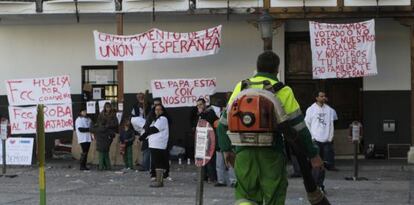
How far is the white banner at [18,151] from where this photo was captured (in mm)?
16245

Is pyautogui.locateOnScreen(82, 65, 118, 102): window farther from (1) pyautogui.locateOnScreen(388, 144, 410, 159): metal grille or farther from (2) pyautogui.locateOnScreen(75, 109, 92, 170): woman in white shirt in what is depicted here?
(1) pyautogui.locateOnScreen(388, 144, 410, 159): metal grille

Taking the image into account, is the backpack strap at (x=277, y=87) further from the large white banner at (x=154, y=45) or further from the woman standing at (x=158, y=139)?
the large white banner at (x=154, y=45)

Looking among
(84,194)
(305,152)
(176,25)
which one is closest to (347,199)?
(84,194)

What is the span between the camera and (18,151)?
53.6 feet

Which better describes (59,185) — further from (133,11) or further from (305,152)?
(305,152)

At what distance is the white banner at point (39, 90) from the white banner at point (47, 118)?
0.63ft

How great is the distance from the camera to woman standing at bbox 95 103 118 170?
1579cm

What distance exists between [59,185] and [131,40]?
498 cm

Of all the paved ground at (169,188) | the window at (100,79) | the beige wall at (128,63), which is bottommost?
the paved ground at (169,188)

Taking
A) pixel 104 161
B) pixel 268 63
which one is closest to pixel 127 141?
pixel 104 161

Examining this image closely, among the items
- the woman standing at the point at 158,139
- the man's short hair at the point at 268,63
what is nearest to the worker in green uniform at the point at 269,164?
the man's short hair at the point at 268,63

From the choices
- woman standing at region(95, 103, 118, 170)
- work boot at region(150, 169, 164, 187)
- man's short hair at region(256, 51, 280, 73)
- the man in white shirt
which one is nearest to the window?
woman standing at region(95, 103, 118, 170)

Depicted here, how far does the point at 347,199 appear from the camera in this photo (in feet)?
Result: 36.6

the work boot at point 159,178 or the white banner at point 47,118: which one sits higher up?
the white banner at point 47,118
